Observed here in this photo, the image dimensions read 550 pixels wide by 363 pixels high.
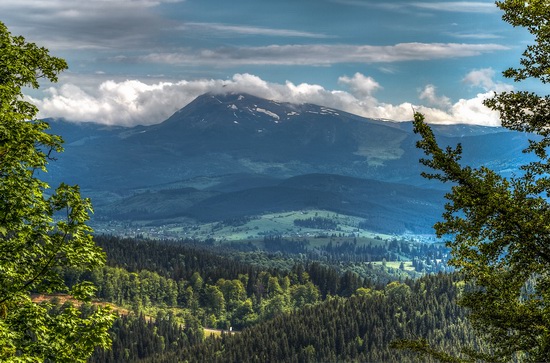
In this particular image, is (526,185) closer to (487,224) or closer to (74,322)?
(487,224)

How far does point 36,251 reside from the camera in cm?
3167

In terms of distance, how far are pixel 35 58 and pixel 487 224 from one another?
82.1 ft

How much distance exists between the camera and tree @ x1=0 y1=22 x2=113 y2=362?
29891mm

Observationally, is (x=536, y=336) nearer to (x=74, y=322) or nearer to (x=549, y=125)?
(x=549, y=125)

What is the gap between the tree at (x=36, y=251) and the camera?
29.9 meters

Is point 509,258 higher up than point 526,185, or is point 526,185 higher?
point 526,185

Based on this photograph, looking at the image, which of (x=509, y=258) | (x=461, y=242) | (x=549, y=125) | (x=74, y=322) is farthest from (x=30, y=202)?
(x=549, y=125)

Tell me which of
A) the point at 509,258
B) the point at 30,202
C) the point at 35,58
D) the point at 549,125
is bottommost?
the point at 509,258

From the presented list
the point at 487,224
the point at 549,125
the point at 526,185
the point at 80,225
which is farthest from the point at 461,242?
the point at 80,225

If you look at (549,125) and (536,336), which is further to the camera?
(549,125)

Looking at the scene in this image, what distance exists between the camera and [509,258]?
94.1 feet

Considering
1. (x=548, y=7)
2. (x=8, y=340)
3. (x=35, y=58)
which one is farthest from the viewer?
(x=35, y=58)

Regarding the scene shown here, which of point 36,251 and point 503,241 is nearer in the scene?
point 503,241

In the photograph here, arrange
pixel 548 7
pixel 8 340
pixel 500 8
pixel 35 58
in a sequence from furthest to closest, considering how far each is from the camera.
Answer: pixel 35 58 → pixel 500 8 → pixel 548 7 → pixel 8 340
